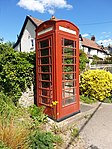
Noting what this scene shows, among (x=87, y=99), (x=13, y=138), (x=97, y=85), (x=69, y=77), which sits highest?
(x=69, y=77)

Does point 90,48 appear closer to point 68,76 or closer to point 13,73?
point 68,76

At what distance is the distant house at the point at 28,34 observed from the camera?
86.0 feet

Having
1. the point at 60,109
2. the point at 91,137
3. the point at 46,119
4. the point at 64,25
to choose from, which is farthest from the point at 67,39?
the point at 91,137

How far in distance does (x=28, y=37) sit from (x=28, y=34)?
45 centimetres

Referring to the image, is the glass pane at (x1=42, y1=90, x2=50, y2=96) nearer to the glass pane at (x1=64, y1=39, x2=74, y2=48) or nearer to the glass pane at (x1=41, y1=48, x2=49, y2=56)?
the glass pane at (x1=41, y1=48, x2=49, y2=56)

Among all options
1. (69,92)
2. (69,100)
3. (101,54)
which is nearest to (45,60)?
(69,92)

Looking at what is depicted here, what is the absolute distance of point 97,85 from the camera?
8.65m

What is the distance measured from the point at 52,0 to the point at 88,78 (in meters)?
3.98

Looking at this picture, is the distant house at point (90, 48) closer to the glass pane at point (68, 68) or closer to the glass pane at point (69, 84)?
the glass pane at point (68, 68)

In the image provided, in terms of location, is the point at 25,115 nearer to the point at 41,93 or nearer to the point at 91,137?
the point at 41,93

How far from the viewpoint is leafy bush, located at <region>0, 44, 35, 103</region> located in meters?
5.92

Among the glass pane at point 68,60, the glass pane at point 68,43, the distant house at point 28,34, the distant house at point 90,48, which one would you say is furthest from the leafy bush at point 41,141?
the distant house at point 90,48

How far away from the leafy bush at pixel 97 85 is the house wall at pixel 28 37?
60.1 ft

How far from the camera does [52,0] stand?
7793mm
